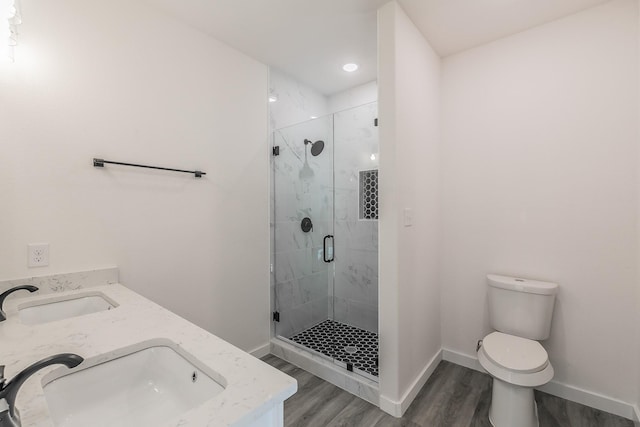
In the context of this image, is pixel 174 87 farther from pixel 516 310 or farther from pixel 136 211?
pixel 516 310

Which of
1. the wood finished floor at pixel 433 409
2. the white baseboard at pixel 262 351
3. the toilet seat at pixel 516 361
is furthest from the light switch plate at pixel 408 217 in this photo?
the white baseboard at pixel 262 351

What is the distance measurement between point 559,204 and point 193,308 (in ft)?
8.62

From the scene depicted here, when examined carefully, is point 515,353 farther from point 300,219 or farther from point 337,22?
point 337,22

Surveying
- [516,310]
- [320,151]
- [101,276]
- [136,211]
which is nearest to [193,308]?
[101,276]

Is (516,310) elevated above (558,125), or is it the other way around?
(558,125)

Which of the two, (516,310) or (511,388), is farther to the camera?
(516,310)

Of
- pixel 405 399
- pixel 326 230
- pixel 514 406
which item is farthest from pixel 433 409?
pixel 326 230

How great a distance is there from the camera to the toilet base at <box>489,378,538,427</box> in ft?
5.32

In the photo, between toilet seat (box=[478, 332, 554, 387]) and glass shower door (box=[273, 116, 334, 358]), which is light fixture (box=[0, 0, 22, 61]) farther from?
toilet seat (box=[478, 332, 554, 387])

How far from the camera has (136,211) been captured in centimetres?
180

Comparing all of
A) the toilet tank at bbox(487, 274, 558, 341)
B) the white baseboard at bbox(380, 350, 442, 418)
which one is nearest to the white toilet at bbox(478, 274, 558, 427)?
the toilet tank at bbox(487, 274, 558, 341)

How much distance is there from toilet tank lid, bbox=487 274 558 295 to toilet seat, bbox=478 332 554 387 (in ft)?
1.04

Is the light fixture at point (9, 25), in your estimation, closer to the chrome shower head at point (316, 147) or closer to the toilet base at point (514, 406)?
the chrome shower head at point (316, 147)

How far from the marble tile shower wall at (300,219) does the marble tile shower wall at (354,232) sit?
115 millimetres
